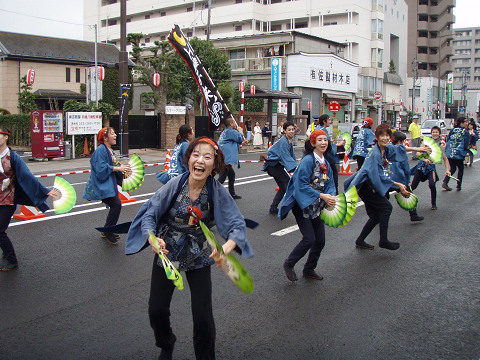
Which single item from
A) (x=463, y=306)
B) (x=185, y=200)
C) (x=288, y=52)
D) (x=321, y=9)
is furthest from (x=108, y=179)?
(x=321, y=9)

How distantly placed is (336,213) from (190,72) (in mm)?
32600

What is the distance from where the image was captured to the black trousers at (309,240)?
218 inches

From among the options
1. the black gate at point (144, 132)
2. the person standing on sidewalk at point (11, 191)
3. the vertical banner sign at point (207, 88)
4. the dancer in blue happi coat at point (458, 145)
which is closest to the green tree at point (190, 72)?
the black gate at point (144, 132)

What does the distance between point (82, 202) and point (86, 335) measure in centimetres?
691

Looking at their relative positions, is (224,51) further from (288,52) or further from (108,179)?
(108,179)

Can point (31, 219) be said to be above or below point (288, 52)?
below

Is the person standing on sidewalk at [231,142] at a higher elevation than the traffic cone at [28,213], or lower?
higher

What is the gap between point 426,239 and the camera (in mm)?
7754

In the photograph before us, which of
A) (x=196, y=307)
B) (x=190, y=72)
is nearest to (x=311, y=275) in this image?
(x=196, y=307)

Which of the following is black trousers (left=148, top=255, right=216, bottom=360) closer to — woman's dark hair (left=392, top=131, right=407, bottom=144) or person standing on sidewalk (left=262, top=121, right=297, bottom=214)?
woman's dark hair (left=392, top=131, right=407, bottom=144)

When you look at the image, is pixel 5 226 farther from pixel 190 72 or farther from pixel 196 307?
pixel 190 72

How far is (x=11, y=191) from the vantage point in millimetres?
5754

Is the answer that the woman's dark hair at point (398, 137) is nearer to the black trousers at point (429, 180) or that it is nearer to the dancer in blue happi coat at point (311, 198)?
the black trousers at point (429, 180)

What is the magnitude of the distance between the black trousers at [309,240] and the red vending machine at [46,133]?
16.3 meters
